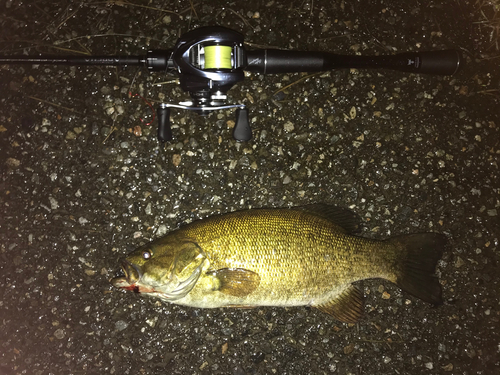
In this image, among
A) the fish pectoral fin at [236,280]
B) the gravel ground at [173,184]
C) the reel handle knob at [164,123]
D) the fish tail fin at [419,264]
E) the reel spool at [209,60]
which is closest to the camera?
the reel spool at [209,60]

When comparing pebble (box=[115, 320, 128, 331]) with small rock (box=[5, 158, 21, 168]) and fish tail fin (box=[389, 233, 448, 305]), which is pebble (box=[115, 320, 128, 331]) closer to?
small rock (box=[5, 158, 21, 168])

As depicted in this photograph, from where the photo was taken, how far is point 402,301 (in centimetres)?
276

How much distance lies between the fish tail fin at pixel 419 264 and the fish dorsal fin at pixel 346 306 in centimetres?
33

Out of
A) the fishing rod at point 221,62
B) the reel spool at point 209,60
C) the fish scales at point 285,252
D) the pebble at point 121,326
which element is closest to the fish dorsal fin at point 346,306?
the fish scales at point 285,252

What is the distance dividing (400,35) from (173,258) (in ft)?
8.75

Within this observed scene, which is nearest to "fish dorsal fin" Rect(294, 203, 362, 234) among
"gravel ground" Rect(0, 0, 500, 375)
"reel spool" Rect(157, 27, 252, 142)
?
"gravel ground" Rect(0, 0, 500, 375)

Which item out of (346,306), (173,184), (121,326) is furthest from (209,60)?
(121,326)

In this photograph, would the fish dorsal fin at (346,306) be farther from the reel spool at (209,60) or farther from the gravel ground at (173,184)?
the reel spool at (209,60)

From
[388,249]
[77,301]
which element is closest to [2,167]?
[77,301]

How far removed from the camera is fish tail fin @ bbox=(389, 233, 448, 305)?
7.89 ft

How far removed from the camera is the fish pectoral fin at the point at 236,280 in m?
2.18

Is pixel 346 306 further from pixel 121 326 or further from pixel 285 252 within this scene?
pixel 121 326

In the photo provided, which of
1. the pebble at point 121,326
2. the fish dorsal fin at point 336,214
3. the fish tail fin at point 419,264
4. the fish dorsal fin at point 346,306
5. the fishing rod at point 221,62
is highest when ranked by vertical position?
the fishing rod at point 221,62

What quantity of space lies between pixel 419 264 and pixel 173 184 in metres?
2.06
